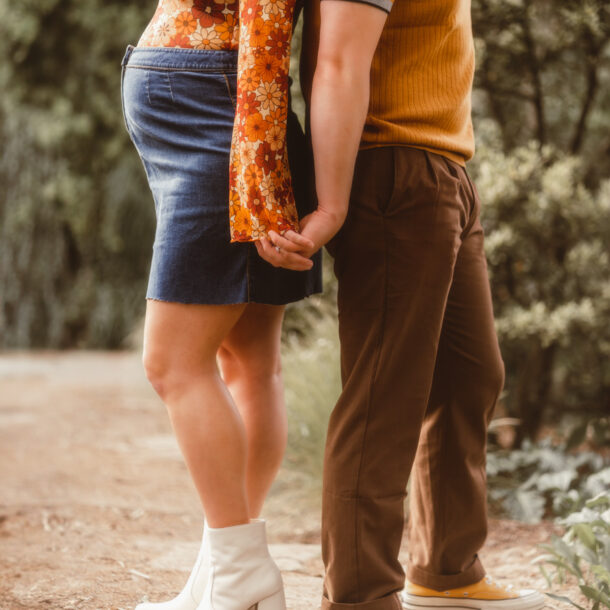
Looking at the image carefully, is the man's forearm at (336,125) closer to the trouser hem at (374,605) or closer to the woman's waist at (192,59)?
the woman's waist at (192,59)

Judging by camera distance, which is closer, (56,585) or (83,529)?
(56,585)

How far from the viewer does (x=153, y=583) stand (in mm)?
2471

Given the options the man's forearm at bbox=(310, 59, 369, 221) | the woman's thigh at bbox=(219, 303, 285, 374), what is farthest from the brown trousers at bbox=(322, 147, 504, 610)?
the woman's thigh at bbox=(219, 303, 285, 374)

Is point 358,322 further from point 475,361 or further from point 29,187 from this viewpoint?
point 29,187

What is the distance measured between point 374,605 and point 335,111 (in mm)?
990

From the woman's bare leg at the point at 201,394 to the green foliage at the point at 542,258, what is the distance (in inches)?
78.5

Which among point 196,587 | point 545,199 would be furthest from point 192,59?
point 545,199

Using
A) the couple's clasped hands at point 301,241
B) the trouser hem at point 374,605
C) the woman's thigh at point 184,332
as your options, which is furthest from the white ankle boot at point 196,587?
the couple's clasped hands at point 301,241

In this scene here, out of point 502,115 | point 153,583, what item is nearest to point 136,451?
point 153,583

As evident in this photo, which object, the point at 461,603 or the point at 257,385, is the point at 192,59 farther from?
the point at 461,603

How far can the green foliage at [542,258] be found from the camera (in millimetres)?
3533

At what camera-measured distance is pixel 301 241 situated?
5.24ft

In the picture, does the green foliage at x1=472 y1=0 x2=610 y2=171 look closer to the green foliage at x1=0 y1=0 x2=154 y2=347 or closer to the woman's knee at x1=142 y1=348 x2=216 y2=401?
the woman's knee at x1=142 y1=348 x2=216 y2=401

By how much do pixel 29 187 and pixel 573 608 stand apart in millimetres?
8025
